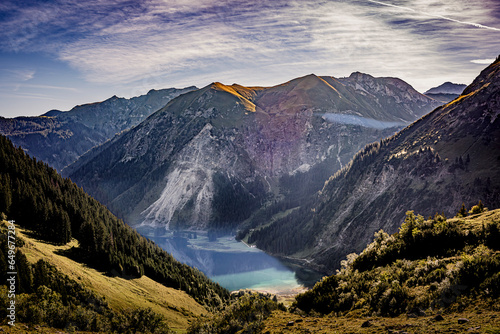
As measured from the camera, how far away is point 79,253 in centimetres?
7362

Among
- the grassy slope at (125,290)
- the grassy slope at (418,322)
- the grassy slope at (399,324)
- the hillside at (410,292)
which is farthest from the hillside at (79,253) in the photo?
the grassy slope at (418,322)

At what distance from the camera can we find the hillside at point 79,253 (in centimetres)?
5362

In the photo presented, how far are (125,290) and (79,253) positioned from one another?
1406cm

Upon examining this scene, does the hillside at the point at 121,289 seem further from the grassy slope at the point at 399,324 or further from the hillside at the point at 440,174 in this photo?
the hillside at the point at 440,174

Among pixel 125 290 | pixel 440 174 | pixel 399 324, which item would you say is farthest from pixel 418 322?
pixel 440 174

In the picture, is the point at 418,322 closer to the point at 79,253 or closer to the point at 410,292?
the point at 410,292

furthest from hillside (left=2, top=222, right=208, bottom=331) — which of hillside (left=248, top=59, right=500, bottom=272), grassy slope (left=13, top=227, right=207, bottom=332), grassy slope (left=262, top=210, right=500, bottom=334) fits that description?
hillside (left=248, top=59, right=500, bottom=272)

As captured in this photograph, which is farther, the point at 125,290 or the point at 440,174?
the point at 440,174

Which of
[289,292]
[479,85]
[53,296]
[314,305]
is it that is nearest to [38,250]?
[53,296]

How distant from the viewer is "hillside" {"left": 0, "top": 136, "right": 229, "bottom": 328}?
176 feet

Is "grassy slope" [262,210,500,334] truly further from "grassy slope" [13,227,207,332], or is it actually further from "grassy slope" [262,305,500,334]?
"grassy slope" [13,227,207,332]

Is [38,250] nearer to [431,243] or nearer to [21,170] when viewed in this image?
[21,170]

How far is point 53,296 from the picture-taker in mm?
45812

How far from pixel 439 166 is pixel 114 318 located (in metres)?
169
